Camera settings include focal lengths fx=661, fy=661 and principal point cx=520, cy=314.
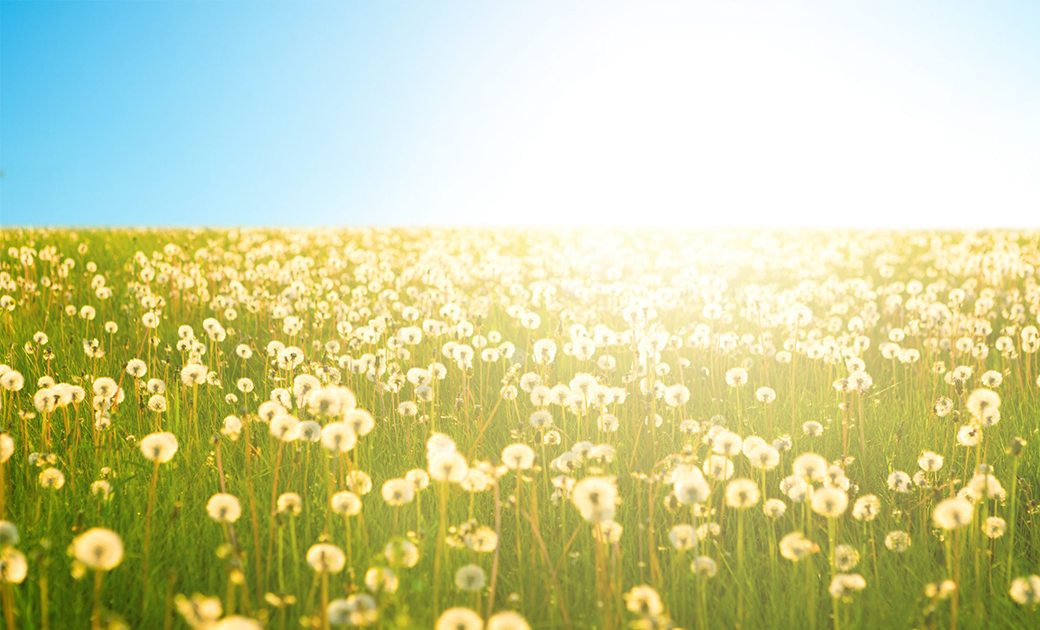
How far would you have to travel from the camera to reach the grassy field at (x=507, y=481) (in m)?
2.19

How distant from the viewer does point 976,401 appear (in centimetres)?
290

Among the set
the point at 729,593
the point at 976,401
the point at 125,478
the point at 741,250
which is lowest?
the point at 729,593

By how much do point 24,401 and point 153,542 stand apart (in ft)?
7.62

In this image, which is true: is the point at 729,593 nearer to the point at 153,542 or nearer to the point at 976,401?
the point at 976,401

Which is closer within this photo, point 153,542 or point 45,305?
point 153,542

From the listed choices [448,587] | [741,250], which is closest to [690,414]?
[448,587]

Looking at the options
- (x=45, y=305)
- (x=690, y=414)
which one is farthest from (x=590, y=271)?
(x=45, y=305)

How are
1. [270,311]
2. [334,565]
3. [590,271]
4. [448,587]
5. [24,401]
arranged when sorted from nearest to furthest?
1. [334,565]
2. [448,587]
3. [24,401]
4. [270,311]
5. [590,271]

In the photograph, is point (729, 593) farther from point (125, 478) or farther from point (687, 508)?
point (125, 478)

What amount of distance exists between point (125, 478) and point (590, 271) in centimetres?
826

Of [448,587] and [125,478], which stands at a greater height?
[125,478]

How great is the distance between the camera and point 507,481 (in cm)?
338

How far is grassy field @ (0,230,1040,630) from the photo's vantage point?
7.19 feet

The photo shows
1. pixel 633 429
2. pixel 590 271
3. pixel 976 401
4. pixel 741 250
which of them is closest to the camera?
pixel 976 401
